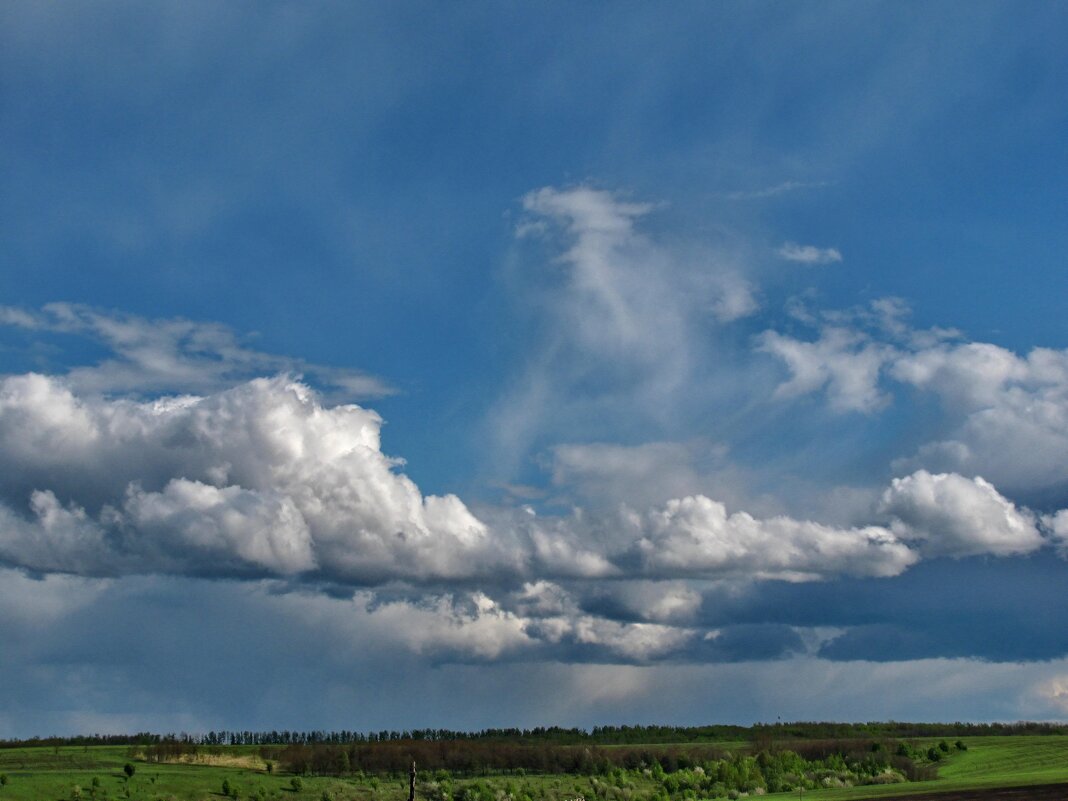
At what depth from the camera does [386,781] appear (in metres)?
130

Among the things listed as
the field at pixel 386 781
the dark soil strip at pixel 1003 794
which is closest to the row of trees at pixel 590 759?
the field at pixel 386 781

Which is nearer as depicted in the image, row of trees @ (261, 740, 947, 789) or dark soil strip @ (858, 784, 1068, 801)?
dark soil strip @ (858, 784, 1068, 801)

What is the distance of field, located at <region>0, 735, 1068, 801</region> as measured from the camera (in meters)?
90.3

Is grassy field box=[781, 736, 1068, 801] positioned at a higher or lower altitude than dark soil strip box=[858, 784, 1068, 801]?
lower

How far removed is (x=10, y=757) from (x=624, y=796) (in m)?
69.6

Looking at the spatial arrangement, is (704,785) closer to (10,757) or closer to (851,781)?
(851,781)

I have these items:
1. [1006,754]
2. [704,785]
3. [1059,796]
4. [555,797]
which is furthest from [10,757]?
[1006,754]

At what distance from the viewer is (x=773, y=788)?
128m

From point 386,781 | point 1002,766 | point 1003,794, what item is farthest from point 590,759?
point 1003,794

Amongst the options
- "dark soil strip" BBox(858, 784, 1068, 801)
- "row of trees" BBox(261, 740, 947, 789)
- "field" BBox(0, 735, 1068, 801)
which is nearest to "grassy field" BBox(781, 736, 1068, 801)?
"field" BBox(0, 735, 1068, 801)

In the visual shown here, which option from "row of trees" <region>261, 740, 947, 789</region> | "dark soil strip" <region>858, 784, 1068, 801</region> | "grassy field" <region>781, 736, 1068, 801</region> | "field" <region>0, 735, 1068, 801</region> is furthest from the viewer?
"row of trees" <region>261, 740, 947, 789</region>

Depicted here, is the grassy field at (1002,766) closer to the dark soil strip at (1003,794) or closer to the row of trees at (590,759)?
the row of trees at (590,759)

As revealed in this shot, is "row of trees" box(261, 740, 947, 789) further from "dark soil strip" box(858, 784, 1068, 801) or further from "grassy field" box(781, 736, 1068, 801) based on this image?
"dark soil strip" box(858, 784, 1068, 801)

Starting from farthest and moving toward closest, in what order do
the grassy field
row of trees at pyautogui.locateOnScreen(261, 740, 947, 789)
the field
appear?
row of trees at pyautogui.locateOnScreen(261, 740, 947, 789) → the grassy field → the field
